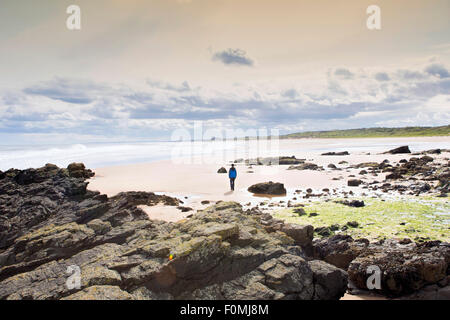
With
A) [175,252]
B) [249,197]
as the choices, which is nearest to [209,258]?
[175,252]

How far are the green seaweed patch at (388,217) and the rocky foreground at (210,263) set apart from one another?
2143 millimetres

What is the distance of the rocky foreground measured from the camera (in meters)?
7.50

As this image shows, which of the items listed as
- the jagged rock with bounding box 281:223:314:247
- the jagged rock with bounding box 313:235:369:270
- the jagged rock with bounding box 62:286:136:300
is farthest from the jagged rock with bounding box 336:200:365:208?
the jagged rock with bounding box 62:286:136:300

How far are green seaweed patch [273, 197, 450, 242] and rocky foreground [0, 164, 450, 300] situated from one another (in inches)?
84.4

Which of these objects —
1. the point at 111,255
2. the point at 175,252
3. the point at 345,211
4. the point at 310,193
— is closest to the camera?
the point at 175,252

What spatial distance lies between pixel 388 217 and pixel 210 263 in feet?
42.0

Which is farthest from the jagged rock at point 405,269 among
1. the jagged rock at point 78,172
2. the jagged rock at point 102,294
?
the jagged rock at point 78,172

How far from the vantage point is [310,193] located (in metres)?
24.0

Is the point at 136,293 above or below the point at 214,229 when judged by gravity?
below

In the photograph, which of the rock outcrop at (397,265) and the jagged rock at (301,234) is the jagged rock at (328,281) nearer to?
the rock outcrop at (397,265)
